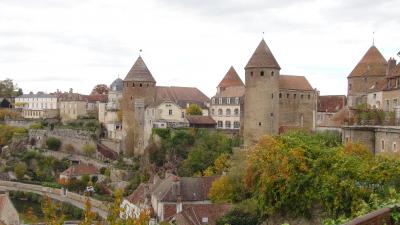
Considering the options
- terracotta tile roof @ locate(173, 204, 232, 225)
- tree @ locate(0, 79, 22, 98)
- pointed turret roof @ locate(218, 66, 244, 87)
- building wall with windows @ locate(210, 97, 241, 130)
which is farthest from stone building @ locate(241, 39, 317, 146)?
tree @ locate(0, 79, 22, 98)

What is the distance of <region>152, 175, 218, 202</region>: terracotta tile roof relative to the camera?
33.2 meters

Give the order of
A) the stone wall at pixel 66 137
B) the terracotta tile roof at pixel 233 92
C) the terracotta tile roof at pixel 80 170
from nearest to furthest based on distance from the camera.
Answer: the terracotta tile roof at pixel 233 92, the terracotta tile roof at pixel 80 170, the stone wall at pixel 66 137

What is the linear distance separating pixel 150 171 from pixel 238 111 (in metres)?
11.7

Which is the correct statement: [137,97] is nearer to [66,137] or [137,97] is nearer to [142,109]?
[142,109]

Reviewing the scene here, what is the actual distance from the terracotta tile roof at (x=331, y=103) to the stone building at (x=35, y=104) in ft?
197

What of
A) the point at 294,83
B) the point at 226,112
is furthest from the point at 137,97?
the point at 294,83

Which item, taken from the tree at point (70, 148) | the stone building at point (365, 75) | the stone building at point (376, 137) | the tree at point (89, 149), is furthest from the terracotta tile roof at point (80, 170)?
the stone building at point (376, 137)

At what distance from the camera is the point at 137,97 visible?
5316 cm

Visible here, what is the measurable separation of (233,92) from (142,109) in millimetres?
9688

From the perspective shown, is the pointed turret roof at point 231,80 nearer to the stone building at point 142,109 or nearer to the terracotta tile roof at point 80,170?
the stone building at point 142,109

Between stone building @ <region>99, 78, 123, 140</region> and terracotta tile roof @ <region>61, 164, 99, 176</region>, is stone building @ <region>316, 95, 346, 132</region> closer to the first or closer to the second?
stone building @ <region>99, 78, 123, 140</region>

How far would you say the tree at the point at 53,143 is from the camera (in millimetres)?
67438

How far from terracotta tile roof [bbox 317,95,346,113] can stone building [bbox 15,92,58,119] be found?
60038mm

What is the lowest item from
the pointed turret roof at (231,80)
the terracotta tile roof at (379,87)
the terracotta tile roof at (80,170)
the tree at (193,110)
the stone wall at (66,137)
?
the terracotta tile roof at (80,170)
